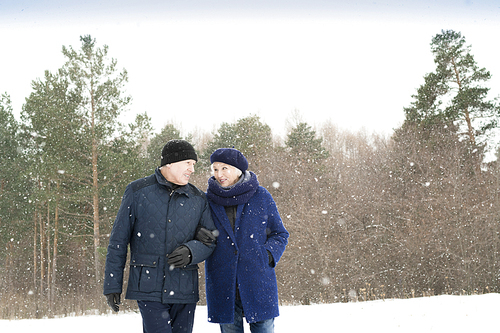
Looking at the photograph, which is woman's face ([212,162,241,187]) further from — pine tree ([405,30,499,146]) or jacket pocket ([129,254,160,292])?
pine tree ([405,30,499,146])

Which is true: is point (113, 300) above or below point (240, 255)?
below

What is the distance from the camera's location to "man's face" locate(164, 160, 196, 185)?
9.29 ft

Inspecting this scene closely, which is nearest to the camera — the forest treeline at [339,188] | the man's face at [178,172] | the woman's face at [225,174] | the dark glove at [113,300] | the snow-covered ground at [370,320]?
the dark glove at [113,300]

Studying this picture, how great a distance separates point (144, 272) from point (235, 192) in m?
0.83

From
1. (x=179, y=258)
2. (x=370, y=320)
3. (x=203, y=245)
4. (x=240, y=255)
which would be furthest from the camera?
(x=370, y=320)

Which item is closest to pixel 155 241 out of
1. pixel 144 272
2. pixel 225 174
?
pixel 144 272

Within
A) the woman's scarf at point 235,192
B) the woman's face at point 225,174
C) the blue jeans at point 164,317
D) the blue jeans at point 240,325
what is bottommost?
the blue jeans at point 240,325

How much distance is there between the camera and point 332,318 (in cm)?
571

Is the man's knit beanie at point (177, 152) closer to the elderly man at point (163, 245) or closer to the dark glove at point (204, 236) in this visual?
the elderly man at point (163, 245)

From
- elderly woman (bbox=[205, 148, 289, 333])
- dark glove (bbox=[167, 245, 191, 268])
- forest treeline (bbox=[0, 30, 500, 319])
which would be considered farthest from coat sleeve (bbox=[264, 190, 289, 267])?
forest treeline (bbox=[0, 30, 500, 319])

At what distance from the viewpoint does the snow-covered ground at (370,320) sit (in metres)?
5.03

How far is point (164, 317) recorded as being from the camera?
255cm

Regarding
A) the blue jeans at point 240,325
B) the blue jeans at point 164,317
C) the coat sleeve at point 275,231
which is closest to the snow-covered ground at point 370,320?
the blue jeans at point 240,325

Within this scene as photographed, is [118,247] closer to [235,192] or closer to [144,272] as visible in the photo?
[144,272]
